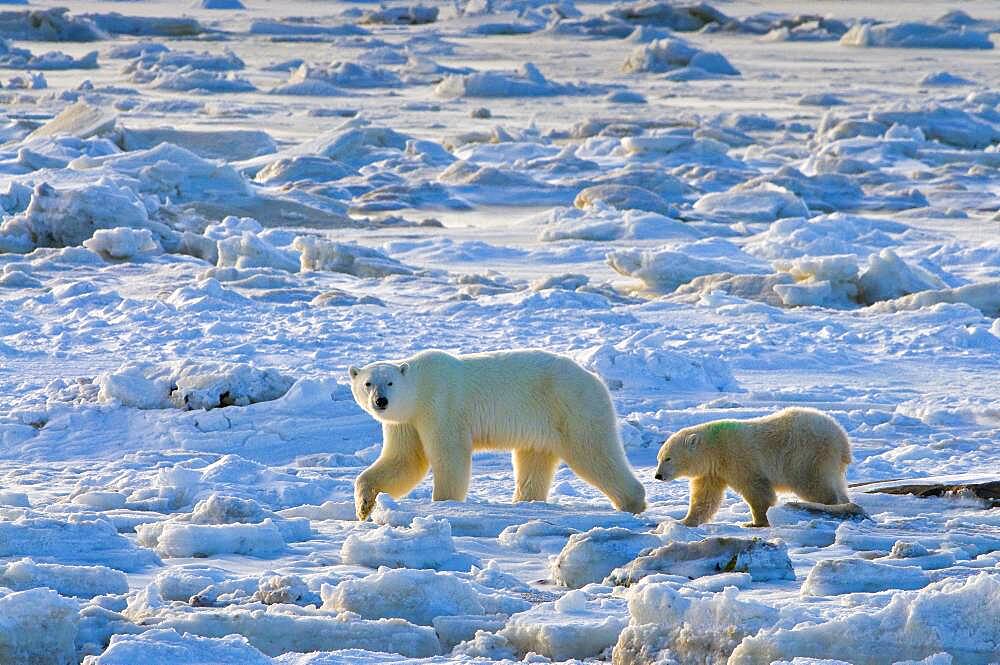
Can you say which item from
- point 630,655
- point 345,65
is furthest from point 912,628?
point 345,65

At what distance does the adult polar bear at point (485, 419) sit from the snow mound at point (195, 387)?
177 cm

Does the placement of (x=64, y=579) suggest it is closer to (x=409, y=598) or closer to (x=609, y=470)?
(x=409, y=598)

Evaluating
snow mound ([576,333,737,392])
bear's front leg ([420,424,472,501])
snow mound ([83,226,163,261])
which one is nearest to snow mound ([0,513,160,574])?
bear's front leg ([420,424,472,501])

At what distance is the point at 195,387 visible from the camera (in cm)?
702

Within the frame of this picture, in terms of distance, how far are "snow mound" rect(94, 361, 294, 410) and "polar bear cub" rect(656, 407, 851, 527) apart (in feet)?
7.58

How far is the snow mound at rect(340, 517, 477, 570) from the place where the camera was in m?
4.00

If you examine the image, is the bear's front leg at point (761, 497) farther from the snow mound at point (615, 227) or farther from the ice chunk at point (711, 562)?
the snow mound at point (615, 227)

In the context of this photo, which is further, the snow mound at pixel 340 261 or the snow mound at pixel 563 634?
the snow mound at pixel 340 261

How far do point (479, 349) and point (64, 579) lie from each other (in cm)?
504

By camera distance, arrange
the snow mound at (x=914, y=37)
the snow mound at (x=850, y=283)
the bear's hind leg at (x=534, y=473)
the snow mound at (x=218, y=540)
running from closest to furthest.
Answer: the snow mound at (x=218, y=540), the bear's hind leg at (x=534, y=473), the snow mound at (x=850, y=283), the snow mound at (x=914, y=37)

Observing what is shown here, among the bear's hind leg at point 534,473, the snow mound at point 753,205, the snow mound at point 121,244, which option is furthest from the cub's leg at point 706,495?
the snow mound at point 753,205

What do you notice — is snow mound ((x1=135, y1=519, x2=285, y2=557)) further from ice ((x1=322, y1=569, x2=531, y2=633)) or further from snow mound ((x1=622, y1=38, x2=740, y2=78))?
snow mound ((x1=622, y1=38, x2=740, y2=78))

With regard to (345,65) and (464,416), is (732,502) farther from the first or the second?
(345,65)

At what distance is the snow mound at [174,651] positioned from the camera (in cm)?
294
